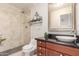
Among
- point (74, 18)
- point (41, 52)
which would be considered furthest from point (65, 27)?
point (41, 52)

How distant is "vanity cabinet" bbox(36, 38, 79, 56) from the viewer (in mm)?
1238

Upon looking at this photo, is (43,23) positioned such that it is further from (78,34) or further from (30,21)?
(78,34)

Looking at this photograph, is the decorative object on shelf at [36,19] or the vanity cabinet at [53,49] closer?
the vanity cabinet at [53,49]

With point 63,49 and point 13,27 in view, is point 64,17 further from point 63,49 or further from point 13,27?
point 13,27

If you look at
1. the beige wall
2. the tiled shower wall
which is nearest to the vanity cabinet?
the tiled shower wall

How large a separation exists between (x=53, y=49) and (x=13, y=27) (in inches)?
30.5

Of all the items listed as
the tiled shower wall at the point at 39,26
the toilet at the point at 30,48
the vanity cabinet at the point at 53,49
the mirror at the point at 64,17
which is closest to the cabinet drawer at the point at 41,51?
the vanity cabinet at the point at 53,49

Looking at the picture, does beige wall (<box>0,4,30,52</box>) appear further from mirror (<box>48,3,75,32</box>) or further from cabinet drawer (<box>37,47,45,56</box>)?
mirror (<box>48,3,75,32</box>)

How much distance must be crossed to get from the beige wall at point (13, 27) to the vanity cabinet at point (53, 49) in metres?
0.28

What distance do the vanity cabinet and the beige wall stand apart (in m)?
0.28

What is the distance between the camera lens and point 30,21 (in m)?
1.55

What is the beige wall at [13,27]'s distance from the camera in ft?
4.93

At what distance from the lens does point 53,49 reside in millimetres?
1470

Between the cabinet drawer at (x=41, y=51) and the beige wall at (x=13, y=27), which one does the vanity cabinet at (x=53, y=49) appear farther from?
the beige wall at (x=13, y=27)
